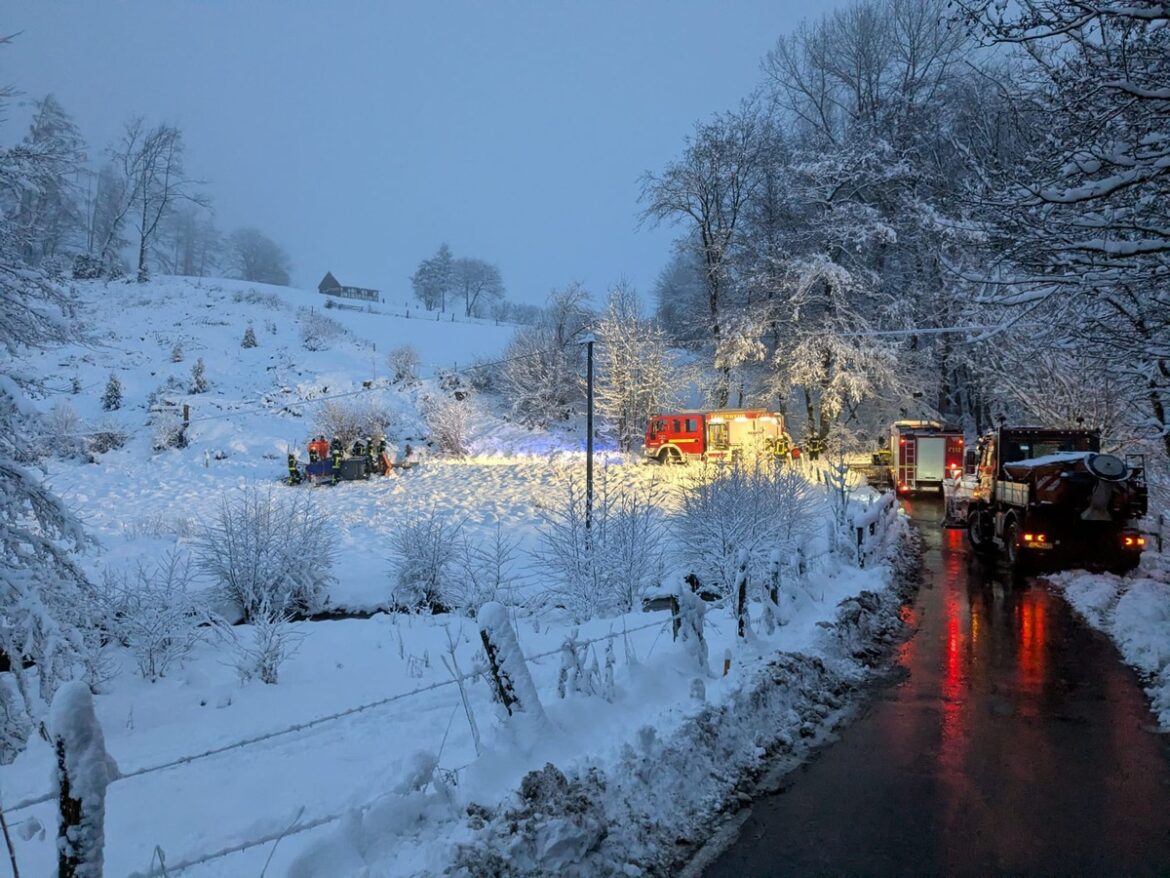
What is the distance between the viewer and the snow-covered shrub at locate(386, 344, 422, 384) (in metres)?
41.5

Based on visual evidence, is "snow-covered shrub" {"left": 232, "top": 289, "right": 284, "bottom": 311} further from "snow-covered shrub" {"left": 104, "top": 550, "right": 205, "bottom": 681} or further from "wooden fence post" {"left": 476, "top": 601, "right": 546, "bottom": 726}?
"wooden fence post" {"left": 476, "top": 601, "right": 546, "bottom": 726}

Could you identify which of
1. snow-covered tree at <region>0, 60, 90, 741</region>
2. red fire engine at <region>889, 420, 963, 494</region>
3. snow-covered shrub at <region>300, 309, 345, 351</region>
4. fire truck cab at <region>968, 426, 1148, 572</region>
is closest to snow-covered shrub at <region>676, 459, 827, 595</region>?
fire truck cab at <region>968, 426, 1148, 572</region>

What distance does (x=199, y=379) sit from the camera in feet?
121

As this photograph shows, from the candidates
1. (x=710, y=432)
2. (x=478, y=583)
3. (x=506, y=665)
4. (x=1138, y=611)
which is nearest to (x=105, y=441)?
(x=710, y=432)

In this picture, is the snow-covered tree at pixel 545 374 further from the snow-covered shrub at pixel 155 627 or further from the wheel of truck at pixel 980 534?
the snow-covered shrub at pixel 155 627

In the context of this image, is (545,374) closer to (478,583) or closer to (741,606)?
(478,583)

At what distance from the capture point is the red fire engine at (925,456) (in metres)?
26.8

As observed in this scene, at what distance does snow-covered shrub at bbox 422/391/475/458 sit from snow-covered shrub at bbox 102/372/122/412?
47.4 ft

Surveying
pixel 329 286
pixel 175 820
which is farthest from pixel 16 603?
pixel 329 286

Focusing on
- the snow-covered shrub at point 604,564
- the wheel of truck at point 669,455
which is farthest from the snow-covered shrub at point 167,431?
the snow-covered shrub at point 604,564

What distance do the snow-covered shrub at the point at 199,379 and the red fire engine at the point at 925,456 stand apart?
32586 millimetres

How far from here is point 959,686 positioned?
289 inches

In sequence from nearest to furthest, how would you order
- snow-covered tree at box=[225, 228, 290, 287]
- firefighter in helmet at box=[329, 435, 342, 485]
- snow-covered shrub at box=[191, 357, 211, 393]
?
firefighter in helmet at box=[329, 435, 342, 485] → snow-covered shrub at box=[191, 357, 211, 393] → snow-covered tree at box=[225, 228, 290, 287]

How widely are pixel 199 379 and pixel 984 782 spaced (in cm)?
3914
